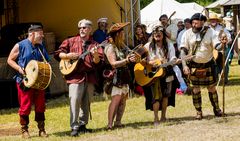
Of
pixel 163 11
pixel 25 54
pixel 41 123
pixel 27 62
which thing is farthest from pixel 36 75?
pixel 163 11

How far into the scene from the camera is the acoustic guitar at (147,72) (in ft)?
31.5

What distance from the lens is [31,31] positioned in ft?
29.5

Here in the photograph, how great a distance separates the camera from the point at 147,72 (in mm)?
9656

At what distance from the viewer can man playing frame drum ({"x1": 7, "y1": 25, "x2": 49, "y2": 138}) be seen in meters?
8.88

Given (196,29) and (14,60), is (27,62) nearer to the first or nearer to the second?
(14,60)

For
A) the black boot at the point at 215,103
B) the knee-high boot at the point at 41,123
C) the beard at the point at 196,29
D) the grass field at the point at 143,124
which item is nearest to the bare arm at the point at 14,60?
the knee-high boot at the point at 41,123

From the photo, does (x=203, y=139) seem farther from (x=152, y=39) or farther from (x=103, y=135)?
(x=152, y=39)

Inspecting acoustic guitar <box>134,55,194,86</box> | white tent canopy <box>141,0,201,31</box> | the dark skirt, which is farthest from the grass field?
white tent canopy <box>141,0,201,31</box>

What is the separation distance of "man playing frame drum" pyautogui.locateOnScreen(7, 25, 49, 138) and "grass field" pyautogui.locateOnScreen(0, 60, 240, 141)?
43cm

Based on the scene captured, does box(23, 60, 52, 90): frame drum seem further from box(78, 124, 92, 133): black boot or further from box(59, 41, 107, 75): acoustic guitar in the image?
box(78, 124, 92, 133): black boot

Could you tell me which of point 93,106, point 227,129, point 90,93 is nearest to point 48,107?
point 93,106

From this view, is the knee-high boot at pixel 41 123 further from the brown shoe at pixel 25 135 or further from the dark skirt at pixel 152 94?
the dark skirt at pixel 152 94

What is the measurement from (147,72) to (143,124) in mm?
906

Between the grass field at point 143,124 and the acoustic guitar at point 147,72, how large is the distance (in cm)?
74
